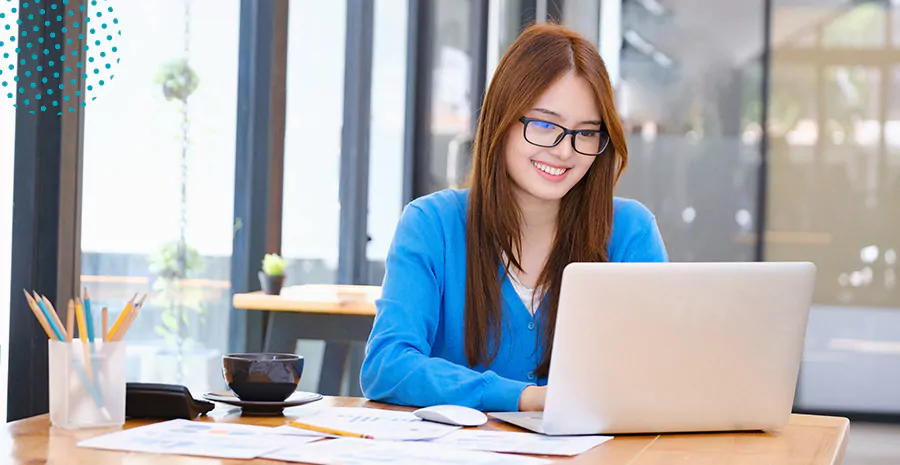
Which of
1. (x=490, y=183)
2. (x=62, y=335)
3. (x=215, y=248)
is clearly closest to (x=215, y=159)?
(x=215, y=248)

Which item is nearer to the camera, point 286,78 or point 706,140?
point 286,78

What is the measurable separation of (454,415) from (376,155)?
10.6 ft

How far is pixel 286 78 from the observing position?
3645mm

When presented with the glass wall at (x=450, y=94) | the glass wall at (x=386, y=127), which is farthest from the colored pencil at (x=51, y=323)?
the glass wall at (x=450, y=94)

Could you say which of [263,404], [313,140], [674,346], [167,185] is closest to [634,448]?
[674,346]

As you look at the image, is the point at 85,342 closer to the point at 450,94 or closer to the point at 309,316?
the point at 309,316

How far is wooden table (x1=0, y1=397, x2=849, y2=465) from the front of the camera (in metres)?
1.12

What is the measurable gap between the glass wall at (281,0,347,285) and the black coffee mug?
7.50 ft

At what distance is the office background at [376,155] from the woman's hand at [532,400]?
3.57 ft

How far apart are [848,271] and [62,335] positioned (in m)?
5.19

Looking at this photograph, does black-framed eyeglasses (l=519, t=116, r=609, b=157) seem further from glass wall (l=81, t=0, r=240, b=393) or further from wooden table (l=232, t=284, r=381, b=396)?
wooden table (l=232, t=284, r=381, b=396)

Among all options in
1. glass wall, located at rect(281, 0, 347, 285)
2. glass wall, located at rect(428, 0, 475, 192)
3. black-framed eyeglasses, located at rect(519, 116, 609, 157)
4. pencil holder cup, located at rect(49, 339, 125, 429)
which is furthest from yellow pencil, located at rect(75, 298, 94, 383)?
glass wall, located at rect(428, 0, 475, 192)

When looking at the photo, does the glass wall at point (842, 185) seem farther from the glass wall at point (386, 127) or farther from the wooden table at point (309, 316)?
the wooden table at point (309, 316)

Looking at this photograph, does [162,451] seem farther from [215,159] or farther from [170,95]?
[215,159]
